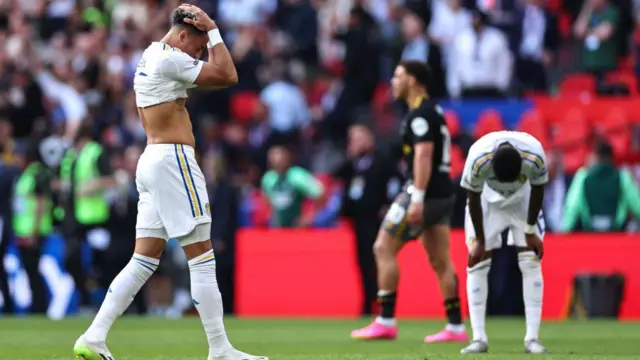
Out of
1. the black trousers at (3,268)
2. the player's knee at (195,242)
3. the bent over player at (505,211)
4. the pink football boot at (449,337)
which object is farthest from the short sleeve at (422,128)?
the black trousers at (3,268)

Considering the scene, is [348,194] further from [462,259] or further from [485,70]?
[485,70]

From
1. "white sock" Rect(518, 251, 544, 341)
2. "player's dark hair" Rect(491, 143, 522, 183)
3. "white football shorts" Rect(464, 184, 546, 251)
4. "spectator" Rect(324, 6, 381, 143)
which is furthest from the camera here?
"spectator" Rect(324, 6, 381, 143)

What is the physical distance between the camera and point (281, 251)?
18844mm

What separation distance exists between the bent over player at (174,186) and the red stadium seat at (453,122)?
32.7 ft

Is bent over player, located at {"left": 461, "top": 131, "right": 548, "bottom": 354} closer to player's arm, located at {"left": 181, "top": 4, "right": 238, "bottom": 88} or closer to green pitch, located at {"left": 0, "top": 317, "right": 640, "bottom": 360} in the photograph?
green pitch, located at {"left": 0, "top": 317, "right": 640, "bottom": 360}

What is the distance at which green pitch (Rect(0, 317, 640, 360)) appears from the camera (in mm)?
10484

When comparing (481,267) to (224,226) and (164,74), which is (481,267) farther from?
(224,226)

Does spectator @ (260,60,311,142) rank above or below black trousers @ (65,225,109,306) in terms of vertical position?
above

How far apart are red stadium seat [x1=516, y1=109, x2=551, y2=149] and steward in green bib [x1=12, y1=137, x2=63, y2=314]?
7205 millimetres

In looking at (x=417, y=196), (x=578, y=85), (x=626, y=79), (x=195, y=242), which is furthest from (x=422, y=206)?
(x=578, y=85)

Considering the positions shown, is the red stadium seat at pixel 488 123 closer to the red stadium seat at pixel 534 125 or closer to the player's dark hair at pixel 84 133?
the red stadium seat at pixel 534 125

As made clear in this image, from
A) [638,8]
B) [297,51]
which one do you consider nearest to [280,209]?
[297,51]

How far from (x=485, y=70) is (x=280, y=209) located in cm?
383

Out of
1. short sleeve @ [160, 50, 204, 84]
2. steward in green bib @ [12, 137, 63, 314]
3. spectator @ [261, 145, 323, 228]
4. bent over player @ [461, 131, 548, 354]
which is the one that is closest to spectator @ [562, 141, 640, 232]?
spectator @ [261, 145, 323, 228]
